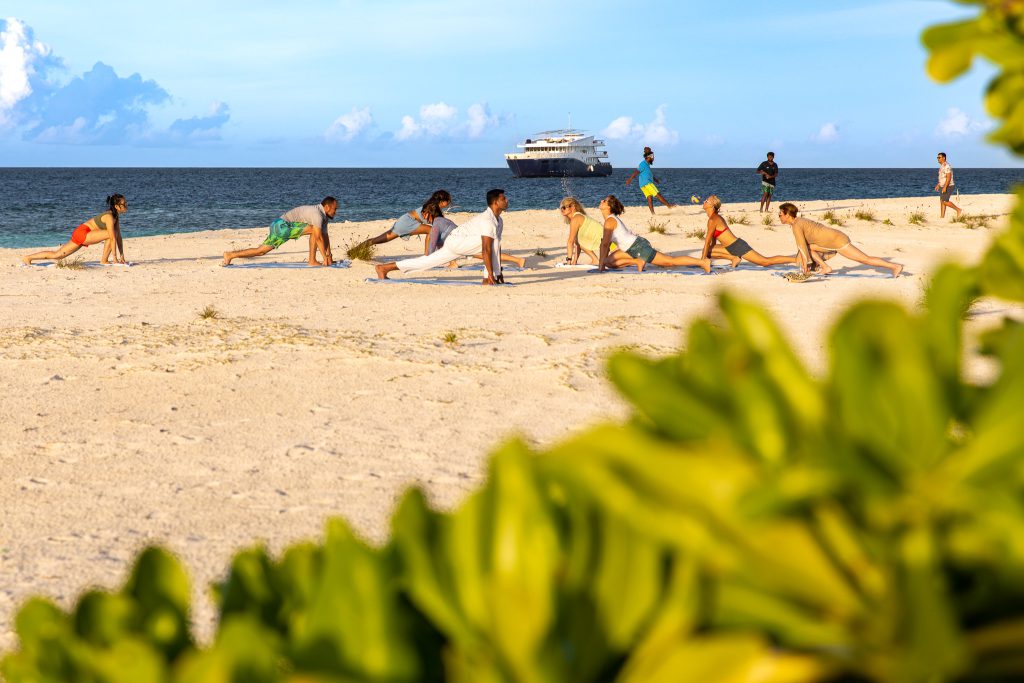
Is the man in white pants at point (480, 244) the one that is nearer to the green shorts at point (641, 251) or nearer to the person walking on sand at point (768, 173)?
the green shorts at point (641, 251)

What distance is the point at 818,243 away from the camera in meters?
11.6

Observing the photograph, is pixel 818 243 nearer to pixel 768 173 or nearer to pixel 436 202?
pixel 436 202

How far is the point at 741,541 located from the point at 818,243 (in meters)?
11.8

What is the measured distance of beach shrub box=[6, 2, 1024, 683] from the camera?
541 millimetres

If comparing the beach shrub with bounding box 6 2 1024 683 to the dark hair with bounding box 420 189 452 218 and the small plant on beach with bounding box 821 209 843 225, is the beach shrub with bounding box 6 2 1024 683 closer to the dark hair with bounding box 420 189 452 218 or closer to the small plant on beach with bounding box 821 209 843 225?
the dark hair with bounding box 420 189 452 218

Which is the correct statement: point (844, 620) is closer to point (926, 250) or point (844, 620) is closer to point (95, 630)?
point (95, 630)

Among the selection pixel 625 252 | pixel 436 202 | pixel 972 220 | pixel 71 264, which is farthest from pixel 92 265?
pixel 972 220

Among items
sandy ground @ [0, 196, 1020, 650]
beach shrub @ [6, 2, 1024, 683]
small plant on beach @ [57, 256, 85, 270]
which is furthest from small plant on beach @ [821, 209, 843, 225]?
beach shrub @ [6, 2, 1024, 683]

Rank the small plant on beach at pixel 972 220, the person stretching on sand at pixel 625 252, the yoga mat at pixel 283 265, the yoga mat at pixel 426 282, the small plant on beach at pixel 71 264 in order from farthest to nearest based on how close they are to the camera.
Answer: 1. the small plant on beach at pixel 972 220
2. the yoga mat at pixel 283 265
3. the small plant on beach at pixel 71 264
4. the person stretching on sand at pixel 625 252
5. the yoga mat at pixel 426 282

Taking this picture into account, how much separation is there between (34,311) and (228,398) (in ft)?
14.6

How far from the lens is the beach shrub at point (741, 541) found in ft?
1.77

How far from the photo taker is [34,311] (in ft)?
30.7

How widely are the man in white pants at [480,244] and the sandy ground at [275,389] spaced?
0.36 m

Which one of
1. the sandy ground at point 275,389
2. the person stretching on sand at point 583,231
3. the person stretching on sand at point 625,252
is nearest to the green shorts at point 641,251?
the person stretching on sand at point 625,252
